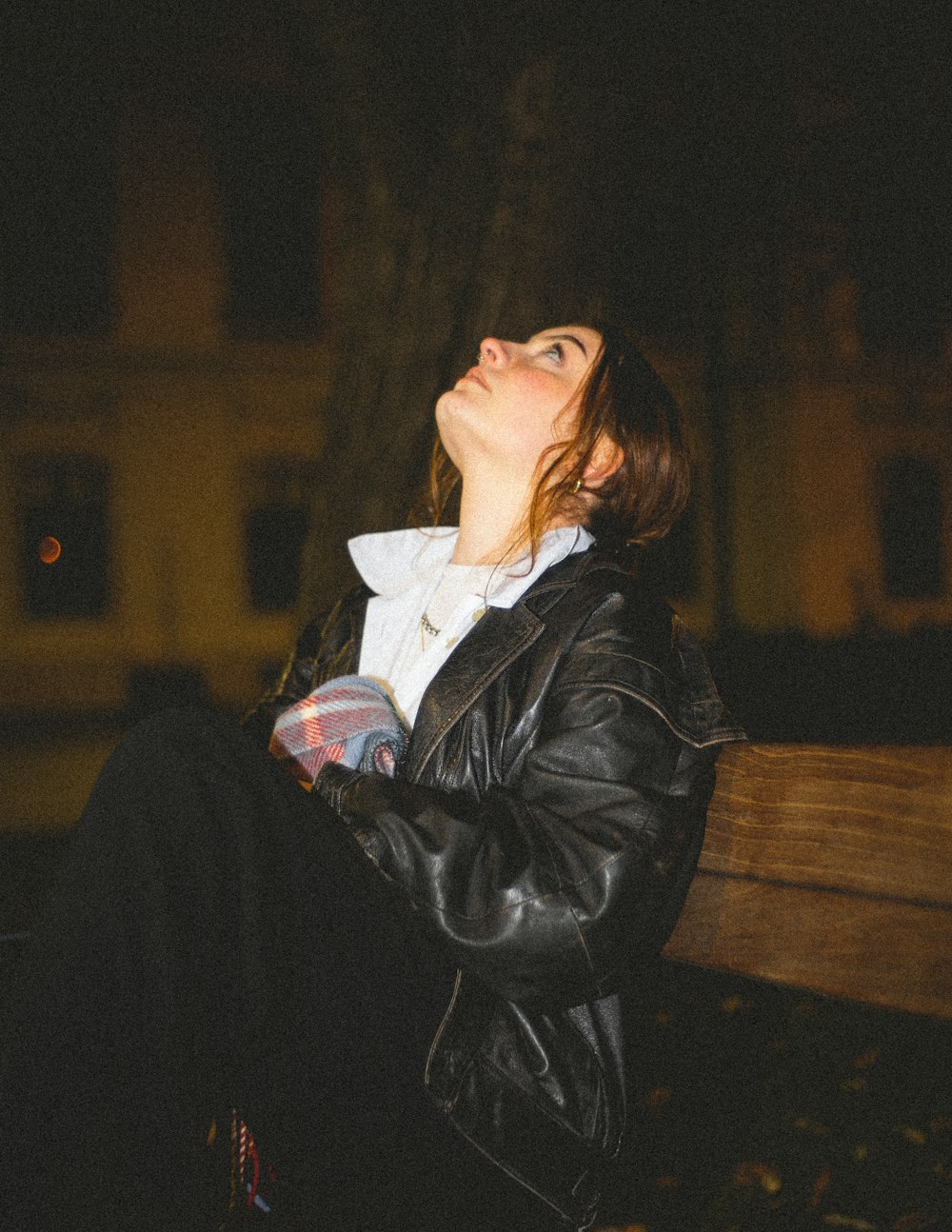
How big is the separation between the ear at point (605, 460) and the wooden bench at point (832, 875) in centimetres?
96

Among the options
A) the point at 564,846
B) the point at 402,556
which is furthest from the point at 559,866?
the point at 402,556

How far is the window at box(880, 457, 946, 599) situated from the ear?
15187mm

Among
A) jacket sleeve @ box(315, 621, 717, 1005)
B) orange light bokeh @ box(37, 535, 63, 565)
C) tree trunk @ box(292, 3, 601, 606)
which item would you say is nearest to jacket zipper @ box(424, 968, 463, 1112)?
jacket sleeve @ box(315, 621, 717, 1005)

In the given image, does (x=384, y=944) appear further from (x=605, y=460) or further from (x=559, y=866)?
(x=605, y=460)

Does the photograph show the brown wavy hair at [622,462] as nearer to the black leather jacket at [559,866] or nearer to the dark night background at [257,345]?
the black leather jacket at [559,866]

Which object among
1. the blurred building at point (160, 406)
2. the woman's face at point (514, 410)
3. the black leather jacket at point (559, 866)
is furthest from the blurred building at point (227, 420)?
the black leather jacket at point (559, 866)

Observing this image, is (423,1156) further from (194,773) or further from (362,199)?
(362,199)

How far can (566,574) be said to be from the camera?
6.83 ft

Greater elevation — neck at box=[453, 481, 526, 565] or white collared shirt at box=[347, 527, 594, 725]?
neck at box=[453, 481, 526, 565]

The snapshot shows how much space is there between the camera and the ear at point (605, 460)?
2.42 meters

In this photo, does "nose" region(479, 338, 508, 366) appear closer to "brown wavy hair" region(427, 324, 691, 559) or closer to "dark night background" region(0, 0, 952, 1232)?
"brown wavy hair" region(427, 324, 691, 559)

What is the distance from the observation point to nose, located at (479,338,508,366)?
102 inches

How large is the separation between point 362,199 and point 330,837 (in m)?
2.82

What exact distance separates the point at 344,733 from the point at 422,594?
734 mm
